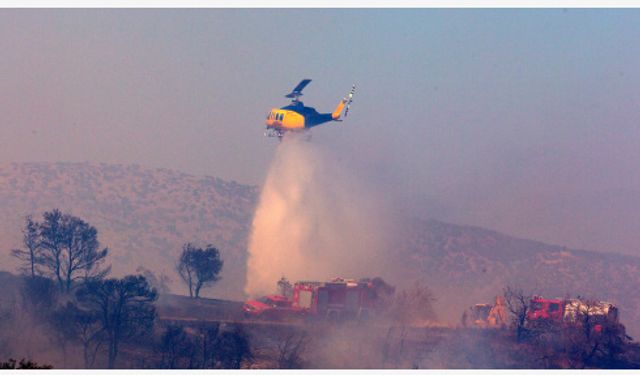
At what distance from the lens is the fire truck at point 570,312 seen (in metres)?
71.8

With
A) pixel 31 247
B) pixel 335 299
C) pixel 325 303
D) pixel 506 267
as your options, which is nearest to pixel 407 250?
pixel 506 267

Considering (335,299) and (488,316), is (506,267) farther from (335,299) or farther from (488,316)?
(335,299)

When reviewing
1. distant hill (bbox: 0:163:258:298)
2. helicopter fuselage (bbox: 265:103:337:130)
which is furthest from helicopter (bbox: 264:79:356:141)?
distant hill (bbox: 0:163:258:298)

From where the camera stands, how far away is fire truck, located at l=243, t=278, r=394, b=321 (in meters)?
73.4

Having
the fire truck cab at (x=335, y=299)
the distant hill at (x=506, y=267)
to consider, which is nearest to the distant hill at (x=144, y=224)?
the distant hill at (x=506, y=267)

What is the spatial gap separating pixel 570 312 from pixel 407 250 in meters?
72.4

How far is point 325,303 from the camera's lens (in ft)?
242

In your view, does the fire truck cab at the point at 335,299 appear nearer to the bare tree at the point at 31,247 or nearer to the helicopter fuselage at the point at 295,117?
the helicopter fuselage at the point at 295,117

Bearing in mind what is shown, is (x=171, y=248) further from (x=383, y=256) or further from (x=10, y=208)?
(x=383, y=256)

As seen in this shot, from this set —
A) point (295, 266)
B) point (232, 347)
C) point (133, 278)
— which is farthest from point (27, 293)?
point (295, 266)

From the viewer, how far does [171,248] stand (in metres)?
165

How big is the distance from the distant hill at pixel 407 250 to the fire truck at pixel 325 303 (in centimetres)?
2970

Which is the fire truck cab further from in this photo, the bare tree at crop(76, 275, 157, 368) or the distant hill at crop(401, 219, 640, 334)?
the distant hill at crop(401, 219, 640, 334)

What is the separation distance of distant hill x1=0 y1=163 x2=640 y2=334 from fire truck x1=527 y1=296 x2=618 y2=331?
2829cm
